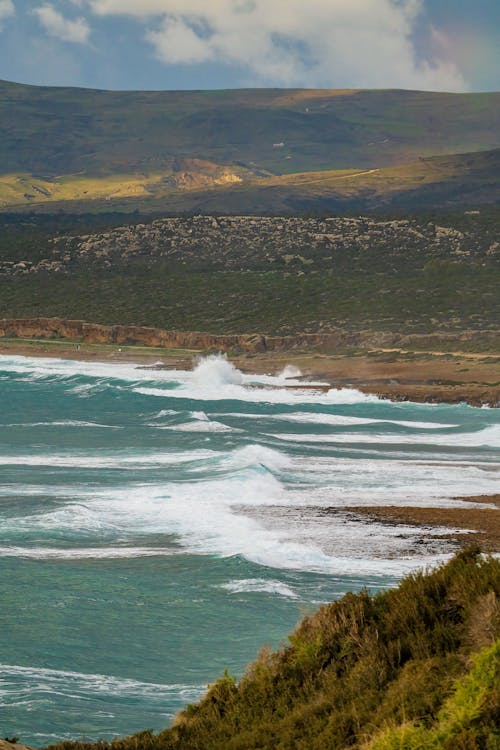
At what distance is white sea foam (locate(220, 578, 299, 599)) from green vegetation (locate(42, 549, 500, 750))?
353 inches

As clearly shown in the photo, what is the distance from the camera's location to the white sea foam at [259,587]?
21500mm

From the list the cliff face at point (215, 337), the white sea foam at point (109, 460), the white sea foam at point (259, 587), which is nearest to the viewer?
the white sea foam at point (259, 587)

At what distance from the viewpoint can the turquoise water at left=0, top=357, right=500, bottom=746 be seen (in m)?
17.3

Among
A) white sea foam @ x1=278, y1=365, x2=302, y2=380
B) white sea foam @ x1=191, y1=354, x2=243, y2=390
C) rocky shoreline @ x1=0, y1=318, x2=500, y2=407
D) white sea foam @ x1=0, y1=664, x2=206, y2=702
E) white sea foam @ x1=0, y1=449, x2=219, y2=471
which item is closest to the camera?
white sea foam @ x1=0, y1=664, x2=206, y2=702

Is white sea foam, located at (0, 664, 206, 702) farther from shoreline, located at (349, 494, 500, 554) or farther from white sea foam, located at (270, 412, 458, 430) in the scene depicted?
white sea foam, located at (270, 412, 458, 430)

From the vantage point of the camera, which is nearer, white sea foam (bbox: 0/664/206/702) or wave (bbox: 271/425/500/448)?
white sea foam (bbox: 0/664/206/702)

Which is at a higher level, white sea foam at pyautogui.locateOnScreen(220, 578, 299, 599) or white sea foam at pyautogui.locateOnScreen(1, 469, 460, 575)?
white sea foam at pyautogui.locateOnScreen(1, 469, 460, 575)

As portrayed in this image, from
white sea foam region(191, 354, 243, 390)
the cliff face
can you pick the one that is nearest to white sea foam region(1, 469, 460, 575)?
white sea foam region(191, 354, 243, 390)

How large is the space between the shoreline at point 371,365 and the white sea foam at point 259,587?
140 ft

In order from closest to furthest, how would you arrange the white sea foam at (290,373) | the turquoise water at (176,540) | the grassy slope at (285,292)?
the turquoise water at (176,540) < the white sea foam at (290,373) < the grassy slope at (285,292)

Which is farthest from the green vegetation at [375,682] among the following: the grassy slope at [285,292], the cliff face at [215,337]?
the grassy slope at [285,292]

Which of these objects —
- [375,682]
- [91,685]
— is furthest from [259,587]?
[375,682]

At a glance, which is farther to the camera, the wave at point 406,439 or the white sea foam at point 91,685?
the wave at point 406,439

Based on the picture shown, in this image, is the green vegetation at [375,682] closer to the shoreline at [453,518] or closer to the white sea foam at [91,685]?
the white sea foam at [91,685]
